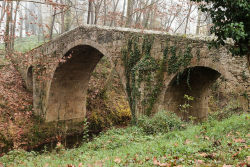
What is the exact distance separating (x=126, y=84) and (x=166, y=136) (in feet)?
9.93

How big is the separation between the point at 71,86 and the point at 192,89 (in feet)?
23.6

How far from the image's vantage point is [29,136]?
10.7 metres

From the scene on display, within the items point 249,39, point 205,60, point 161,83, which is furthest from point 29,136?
point 249,39

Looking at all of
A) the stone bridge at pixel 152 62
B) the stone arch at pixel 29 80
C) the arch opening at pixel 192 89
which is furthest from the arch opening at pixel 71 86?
the arch opening at pixel 192 89

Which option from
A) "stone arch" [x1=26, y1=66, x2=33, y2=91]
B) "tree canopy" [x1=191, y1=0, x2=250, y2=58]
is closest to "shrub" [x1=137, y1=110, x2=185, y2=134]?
"tree canopy" [x1=191, y1=0, x2=250, y2=58]

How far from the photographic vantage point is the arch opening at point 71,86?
11453 millimetres

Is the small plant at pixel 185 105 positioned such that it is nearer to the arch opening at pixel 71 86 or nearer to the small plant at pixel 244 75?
the small plant at pixel 244 75

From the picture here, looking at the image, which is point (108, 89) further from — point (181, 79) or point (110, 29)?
point (181, 79)

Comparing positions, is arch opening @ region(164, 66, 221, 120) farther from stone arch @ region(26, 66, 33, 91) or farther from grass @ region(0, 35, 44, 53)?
grass @ region(0, 35, 44, 53)

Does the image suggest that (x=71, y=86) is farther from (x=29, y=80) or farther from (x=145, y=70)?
(x=145, y=70)

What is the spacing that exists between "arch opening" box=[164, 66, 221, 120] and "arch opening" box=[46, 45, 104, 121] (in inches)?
198

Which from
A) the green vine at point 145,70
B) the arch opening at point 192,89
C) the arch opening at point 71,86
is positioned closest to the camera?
the green vine at point 145,70

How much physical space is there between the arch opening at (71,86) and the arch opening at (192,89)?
5.03 m

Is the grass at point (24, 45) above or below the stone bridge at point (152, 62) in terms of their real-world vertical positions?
above
